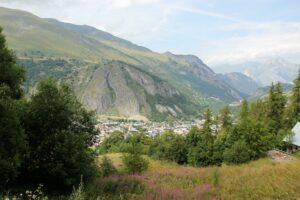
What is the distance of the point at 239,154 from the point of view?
161ft

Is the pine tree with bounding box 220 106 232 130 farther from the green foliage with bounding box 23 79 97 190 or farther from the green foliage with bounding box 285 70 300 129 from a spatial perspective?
the green foliage with bounding box 23 79 97 190

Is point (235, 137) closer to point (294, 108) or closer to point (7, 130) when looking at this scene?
point (294, 108)

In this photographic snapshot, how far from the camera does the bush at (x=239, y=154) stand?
161 feet

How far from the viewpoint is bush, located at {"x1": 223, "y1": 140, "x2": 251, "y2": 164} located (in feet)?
161

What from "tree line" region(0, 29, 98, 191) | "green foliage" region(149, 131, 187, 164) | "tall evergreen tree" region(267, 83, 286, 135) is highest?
"tall evergreen tree" region(267, 83, 286, 135)

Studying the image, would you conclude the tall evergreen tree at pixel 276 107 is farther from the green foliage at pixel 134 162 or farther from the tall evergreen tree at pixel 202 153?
the green foliage at pixel 134 162

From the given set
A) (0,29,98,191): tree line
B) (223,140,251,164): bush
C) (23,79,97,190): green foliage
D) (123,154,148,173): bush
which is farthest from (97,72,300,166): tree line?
(0,29,98,191): tree line

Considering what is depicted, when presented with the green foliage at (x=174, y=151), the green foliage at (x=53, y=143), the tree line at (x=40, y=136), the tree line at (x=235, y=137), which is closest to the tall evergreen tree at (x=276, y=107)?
the tree line at (x=235, y=137)

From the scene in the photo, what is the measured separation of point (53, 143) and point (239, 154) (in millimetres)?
32838

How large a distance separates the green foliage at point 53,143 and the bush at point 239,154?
29404mm

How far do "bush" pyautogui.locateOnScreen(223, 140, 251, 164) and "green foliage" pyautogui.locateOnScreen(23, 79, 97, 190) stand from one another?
2940cm

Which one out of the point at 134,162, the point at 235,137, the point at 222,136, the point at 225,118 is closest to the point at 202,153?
the point at 222,136

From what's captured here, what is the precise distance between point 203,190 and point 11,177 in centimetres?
1084

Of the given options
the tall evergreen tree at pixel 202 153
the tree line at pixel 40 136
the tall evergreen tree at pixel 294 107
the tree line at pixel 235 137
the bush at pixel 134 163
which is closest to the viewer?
the tree line at pixel 40 136
